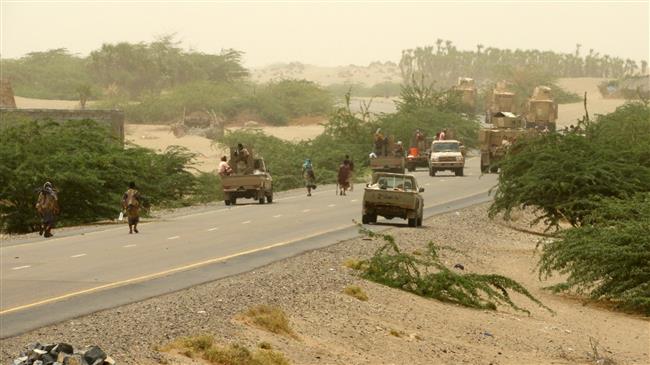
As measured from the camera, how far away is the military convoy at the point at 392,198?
3925cm

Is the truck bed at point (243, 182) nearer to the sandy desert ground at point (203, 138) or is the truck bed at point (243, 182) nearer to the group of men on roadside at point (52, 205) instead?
the group of men on roadside at point (52, 205)

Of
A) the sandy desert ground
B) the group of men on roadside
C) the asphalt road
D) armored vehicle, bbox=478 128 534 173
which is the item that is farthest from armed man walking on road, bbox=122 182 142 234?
armored vehicle, bbox=478 128 534 173

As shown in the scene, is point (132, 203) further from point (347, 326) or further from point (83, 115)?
point (83, 115)

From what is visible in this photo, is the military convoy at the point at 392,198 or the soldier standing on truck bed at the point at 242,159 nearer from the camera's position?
the military convoy at the point at 392,198

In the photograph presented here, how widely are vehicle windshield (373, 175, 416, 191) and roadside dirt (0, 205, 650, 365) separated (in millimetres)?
9046

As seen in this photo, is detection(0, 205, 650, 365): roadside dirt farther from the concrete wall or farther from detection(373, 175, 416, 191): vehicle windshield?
the concrete wall

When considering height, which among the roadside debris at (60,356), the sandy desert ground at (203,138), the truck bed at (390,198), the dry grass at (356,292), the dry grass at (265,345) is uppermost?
the roadside debris at (60,356)

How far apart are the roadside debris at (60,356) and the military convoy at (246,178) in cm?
3642

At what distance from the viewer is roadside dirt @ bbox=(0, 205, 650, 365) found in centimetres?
1771

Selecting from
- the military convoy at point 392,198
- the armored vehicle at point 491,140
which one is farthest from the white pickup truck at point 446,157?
the military convoy at point 392,198

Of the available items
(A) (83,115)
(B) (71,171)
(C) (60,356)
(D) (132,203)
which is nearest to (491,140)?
(A) (83,115)

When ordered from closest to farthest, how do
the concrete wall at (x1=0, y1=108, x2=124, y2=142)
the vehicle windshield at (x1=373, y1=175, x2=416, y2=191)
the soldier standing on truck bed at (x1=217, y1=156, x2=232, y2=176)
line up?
the vehicle windshield at (x1=373, y1=175, x2=416, y2=191)
the soldier standing on truck bed at (x1=217, y1=156, x2=232, y2=176)
the concrete wall at (x1=0, y1=108, x2=124, y2=142)

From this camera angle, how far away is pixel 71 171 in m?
45.2

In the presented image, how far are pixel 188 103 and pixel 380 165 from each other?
7665 cm
